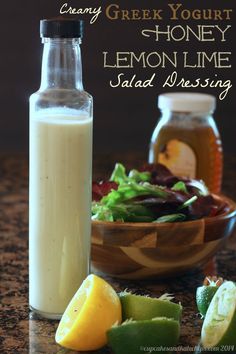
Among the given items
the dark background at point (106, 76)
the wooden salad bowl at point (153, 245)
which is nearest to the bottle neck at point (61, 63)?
the wooden salad bowl at point (153, 245)

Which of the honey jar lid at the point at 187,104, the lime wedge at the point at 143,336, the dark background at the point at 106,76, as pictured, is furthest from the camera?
the dark background at the point at 106,76

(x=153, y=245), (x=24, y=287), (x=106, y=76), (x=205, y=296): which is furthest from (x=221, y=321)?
(x=106, y=76)

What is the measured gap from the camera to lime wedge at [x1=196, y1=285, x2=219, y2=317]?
94 centimetres

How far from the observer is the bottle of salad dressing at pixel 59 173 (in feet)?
3.10

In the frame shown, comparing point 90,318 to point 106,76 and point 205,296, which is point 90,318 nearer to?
point 205,296

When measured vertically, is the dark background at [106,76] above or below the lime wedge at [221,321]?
above

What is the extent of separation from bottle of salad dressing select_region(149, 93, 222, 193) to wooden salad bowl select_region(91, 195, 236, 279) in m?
0.34

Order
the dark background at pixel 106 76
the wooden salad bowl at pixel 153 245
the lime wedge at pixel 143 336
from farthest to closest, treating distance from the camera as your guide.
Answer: the dark background at pixel 106 76 < the wooden salad bowl at pixel 153 245 < the lime wedge at pixel 143 336

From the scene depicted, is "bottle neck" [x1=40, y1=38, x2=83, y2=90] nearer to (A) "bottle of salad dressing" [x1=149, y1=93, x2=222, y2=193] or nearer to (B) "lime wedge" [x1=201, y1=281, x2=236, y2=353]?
(B) "lime wedge" [x1=201, y1=281, x2=236, y2=353]

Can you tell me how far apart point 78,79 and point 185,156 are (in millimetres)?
552

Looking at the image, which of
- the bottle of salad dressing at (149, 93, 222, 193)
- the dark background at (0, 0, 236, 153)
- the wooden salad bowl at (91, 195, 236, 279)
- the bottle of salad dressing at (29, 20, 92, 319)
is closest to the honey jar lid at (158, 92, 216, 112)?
the bottle of salad dressing at (149, 93, 222, 193)

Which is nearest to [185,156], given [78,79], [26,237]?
[26,237]

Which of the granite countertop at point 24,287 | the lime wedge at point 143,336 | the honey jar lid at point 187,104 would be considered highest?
the honey jar lid at point 187,104

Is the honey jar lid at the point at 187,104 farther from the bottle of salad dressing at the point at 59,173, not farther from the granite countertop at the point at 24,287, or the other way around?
the bottle of salad dressing at the point at 59,173
